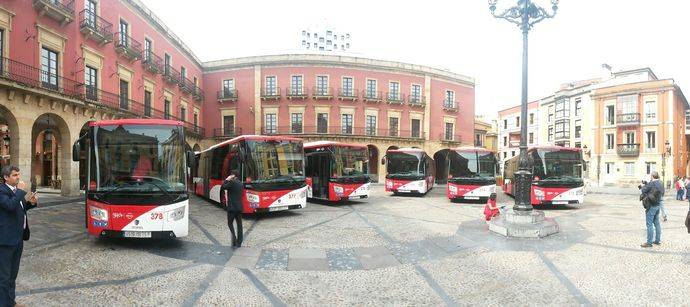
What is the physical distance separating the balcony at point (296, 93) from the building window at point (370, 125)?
620cm

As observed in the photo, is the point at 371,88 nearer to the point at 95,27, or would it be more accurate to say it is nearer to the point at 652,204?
the point at 95,27

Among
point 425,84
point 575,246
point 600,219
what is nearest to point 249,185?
point 575,246

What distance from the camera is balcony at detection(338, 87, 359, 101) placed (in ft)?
115

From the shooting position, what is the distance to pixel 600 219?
1234 centimetres

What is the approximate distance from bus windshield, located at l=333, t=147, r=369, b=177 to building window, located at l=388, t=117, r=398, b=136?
→ 65.8ft

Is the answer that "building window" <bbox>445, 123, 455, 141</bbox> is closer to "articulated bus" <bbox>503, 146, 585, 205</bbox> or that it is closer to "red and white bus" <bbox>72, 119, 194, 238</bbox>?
"articulated bus" <bbox>503, 146, 585, 205</bbox>

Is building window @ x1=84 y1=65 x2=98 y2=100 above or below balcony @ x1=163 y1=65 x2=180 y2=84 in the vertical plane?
below

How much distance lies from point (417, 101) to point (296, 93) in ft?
38.1

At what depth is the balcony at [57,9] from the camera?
632 inches

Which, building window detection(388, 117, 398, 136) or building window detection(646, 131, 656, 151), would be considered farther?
building window detection(646, 131, 656, 151)

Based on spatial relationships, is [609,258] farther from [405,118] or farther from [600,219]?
[405,118]

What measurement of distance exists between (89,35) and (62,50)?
2020 millimetres

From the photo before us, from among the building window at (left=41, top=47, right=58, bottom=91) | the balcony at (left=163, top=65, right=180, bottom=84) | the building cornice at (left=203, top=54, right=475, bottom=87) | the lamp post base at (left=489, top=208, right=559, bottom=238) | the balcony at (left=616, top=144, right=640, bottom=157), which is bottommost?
the lamp post base at (left=489, top=208, right=559, bottom=238)

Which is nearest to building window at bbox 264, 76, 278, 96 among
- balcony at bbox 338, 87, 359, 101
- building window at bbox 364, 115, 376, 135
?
balcony at bbox 338, 87, 359, 101
